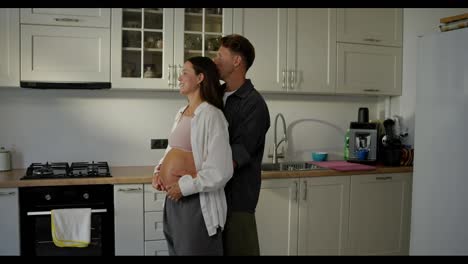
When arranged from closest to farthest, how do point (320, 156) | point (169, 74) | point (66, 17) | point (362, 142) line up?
1. point (66, 17)
2. point (169, 74)
3. point (362, 142)
4. point (320, 156)

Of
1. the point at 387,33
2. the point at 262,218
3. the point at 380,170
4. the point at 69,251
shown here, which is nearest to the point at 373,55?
the point at 387,33

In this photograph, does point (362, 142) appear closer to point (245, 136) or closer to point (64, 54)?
point (245, 136)

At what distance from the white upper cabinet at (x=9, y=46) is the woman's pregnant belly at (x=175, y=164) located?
152 cm

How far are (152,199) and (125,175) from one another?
22 centimetres

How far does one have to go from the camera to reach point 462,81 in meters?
2.17

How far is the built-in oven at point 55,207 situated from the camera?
7.79 ft

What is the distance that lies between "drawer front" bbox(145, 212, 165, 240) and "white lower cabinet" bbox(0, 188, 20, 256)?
0.72 m

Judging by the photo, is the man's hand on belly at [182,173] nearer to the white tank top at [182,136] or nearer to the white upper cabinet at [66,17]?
the white tank top at [182,136]

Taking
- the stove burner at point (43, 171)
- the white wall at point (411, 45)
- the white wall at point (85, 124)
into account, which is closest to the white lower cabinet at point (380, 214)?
the white wall at point (411, 45)

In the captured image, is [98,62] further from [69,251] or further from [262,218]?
[262,218]

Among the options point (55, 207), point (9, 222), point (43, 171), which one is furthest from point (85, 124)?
point (9, 222)

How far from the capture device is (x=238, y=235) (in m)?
1.70

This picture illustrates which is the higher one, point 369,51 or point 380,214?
point 369,51

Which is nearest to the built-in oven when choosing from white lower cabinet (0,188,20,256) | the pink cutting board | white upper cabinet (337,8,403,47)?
white lower cabinet (0,188,20,256)
